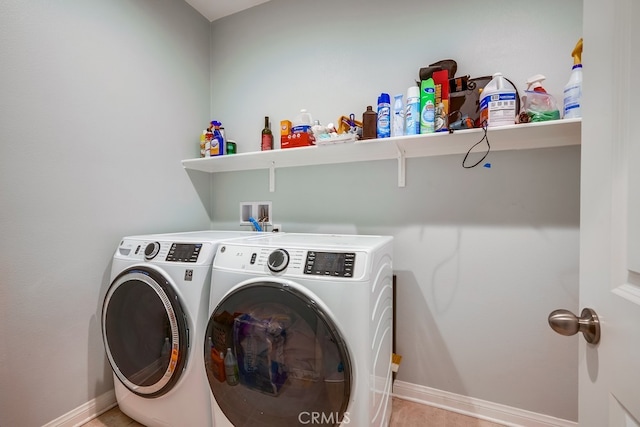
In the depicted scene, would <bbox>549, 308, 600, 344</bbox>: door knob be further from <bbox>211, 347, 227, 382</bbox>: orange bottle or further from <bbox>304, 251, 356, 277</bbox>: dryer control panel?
<bbox>211, 347, 227, 382</bbox>: orange bottle

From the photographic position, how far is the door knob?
521 millimetres

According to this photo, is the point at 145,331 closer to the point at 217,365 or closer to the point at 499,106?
the point at 217,365

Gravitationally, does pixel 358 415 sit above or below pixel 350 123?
below

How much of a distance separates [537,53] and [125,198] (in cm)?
236

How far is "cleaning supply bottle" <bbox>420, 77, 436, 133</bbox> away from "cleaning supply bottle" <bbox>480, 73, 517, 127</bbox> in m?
0.21

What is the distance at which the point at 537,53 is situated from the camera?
4.34ft

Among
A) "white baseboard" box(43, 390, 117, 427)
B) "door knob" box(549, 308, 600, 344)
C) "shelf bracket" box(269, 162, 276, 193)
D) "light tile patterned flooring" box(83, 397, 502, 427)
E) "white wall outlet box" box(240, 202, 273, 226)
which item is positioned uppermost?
"shelf bracket" box(269, 162, 276, 193)

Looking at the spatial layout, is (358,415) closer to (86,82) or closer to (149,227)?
(149,227)

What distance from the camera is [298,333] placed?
3.20 ft

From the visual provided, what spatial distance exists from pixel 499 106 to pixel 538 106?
163 millimetres

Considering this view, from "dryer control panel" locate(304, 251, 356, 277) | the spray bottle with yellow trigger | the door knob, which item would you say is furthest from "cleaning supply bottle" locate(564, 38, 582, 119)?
"dryer control panel" locate(304, 251, 356, 277)

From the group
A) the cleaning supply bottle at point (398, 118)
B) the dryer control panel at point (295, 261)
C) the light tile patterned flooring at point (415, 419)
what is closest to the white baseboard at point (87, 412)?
the light tile patterned flooring at point (415, 419)

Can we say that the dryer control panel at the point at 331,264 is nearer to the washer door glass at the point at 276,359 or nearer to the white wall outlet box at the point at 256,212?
the washer door glass at the point at 276,359

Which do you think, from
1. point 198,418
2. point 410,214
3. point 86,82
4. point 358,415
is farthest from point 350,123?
point 198,418
